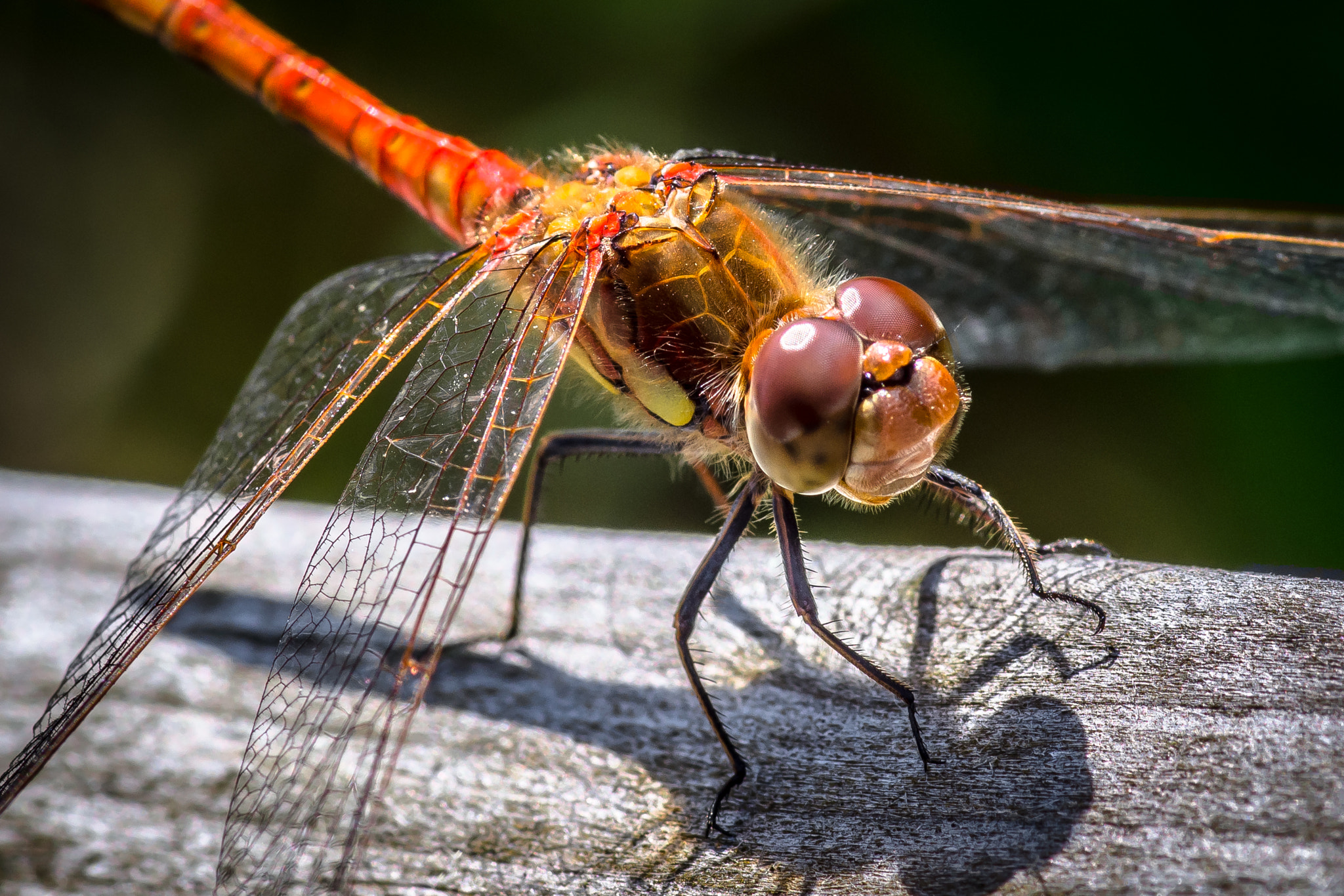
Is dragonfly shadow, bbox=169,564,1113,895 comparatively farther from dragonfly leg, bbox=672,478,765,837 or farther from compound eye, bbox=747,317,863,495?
compound eye, bbox=747,317,863,495

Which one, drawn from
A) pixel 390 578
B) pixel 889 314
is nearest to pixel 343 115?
pixel 390 578

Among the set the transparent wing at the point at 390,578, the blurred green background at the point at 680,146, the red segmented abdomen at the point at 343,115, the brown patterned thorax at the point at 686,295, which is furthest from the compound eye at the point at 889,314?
the red segmented abdomen at the point at 343,115

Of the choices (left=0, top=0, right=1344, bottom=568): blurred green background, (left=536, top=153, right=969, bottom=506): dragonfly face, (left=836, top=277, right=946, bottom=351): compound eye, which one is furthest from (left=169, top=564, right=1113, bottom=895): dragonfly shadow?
(left=0, top=0, right=1344, bottom=568): blurred green background

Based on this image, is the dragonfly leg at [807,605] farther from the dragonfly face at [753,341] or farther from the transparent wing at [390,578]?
the transparent wing at [390,578]

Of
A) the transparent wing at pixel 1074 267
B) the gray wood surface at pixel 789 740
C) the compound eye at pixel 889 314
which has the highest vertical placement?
the transparent wing at pixel 1074 267

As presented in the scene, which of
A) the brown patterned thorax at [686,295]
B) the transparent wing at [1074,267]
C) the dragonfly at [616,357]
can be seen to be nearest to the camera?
the dragonfly at [616,357]

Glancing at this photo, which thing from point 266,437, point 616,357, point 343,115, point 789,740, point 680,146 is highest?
point 680,146

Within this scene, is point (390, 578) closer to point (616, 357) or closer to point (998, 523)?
point (616, 357)
